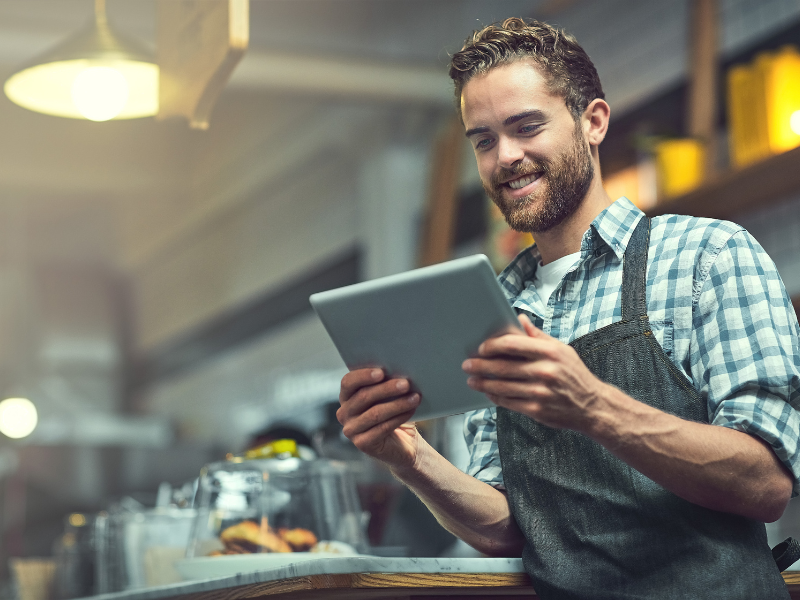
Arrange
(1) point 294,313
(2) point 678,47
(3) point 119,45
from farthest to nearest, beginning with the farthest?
(1) point 294,313 < (2) point 678,47 < (3) point 119,45

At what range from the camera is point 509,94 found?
5.02ft

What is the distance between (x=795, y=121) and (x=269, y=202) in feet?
15.3

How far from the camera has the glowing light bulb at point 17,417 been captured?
7766 mm

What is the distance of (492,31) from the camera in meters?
1.62

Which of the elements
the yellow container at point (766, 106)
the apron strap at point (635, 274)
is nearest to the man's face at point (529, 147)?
the apron strap at point (635, 274)

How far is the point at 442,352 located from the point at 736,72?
2.29 metres

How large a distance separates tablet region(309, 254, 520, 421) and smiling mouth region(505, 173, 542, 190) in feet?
1.22

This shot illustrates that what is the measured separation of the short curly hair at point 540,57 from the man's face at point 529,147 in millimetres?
18

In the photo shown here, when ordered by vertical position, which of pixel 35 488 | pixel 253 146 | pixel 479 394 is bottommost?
pixel 35 488

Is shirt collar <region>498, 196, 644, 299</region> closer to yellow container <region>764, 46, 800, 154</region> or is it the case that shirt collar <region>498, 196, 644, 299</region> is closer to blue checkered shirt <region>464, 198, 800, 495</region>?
blue checkered shirt <region>464, 198, 800, 495</region>

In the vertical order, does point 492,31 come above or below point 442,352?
above

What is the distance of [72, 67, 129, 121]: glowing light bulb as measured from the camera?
2697 mm

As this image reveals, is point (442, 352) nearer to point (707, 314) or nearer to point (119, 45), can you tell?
point (707, 314)

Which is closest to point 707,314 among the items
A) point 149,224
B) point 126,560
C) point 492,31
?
point 492,31
